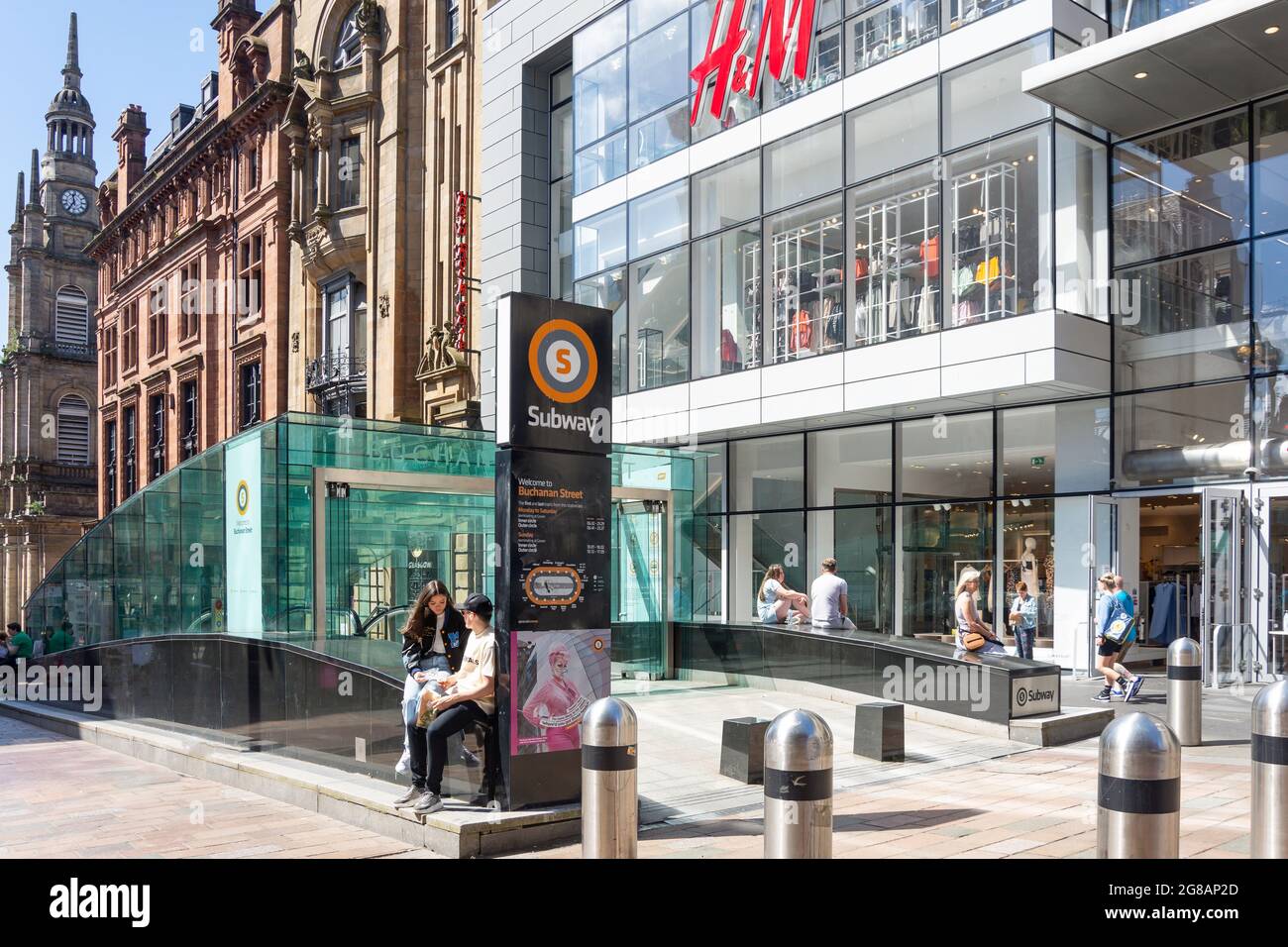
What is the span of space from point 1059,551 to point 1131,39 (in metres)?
7.56

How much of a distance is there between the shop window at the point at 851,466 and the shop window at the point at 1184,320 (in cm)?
474

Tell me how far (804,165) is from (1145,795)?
1764cm

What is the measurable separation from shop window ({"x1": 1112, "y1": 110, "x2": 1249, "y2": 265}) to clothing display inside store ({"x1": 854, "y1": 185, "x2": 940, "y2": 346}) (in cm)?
280

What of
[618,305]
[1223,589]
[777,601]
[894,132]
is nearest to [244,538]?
[777,601]

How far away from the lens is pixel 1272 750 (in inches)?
227

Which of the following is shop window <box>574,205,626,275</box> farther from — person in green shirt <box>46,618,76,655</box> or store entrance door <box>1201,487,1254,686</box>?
store entrance door <box>1201,487,1254,686</box>

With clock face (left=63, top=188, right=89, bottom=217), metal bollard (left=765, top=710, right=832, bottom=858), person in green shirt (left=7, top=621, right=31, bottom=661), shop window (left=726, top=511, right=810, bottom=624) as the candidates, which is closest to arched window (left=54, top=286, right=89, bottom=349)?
clock face (left=63, top=188, right=89, bottom=217)

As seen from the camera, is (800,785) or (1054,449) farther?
(1054,449)

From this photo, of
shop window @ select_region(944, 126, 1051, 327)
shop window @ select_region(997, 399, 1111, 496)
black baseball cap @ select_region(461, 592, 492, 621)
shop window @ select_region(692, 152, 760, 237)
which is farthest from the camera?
shop window @ select_region(692, 152, 760, 237)

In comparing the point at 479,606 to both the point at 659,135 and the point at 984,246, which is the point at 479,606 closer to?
the point at 984,246

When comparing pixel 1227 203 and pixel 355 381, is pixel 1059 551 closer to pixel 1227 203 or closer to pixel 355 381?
pixel 1227 203

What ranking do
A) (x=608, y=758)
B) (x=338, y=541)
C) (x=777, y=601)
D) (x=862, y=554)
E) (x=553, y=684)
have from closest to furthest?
(x=608, y=758), (x=553, y=684), (x=338, y=541), (x=777, y=601), (x=862, y=554)

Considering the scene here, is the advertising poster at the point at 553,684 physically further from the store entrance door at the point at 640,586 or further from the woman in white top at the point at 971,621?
the store entrance door at the point at 640,586

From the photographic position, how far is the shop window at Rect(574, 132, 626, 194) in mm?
24734
